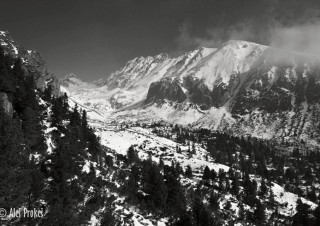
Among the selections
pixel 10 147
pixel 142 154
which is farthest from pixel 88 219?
pixel 142 154

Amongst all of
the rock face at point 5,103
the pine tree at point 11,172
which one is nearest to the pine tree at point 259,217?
the pine tree at point 11,172

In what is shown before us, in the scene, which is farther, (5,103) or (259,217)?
(259,217)

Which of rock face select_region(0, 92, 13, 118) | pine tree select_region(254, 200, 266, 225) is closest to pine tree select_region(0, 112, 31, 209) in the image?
rock face select_region(0, 92, 13, 118)

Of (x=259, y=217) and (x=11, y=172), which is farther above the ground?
(x=11, y=172)

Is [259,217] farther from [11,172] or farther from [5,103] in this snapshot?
[11,172]

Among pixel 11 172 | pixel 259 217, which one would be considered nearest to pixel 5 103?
pixel 11 172

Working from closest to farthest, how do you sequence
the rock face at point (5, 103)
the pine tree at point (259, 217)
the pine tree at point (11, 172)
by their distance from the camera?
the pine tree at point (11, 172)
the rock face at point (5, 103)
the pine tree at point (259, 217)

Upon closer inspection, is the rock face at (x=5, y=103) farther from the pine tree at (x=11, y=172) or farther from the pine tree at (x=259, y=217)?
the pine tree at (x=259, y=217)

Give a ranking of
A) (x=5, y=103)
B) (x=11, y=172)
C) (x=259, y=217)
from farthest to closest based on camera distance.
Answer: (x=259, y=217), (x=5, y=103), (x=11, y=172)

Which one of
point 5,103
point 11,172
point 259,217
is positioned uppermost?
point 5,103

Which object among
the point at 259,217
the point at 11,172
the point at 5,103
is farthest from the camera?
the point at 259,217

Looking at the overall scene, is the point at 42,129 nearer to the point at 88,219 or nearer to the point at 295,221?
the point at 88,219
